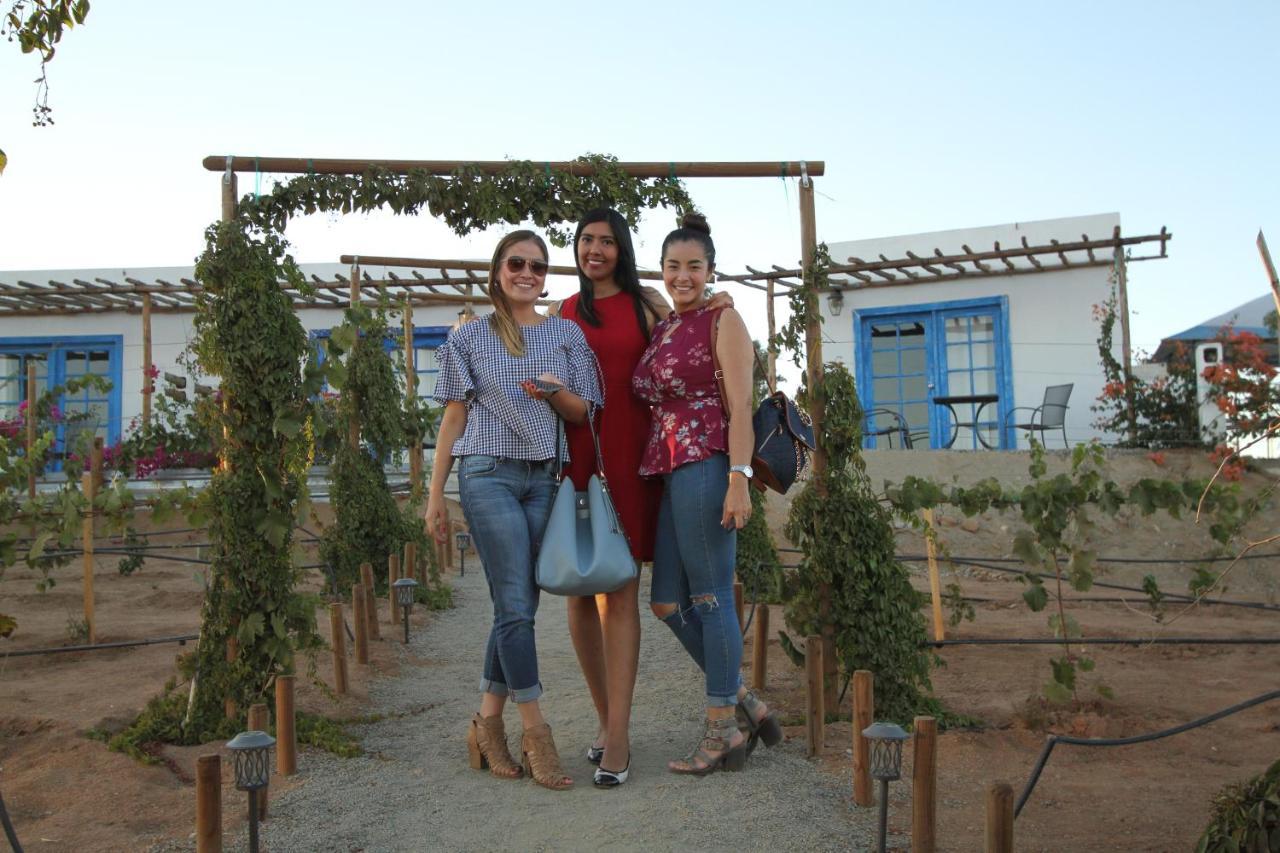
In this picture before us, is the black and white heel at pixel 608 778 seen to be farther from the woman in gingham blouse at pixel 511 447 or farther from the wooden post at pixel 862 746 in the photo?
the wooden post at pixel 862 746

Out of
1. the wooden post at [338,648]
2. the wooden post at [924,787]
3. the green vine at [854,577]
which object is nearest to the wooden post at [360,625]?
the wooden post at [338,648]

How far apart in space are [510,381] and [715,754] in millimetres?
1380

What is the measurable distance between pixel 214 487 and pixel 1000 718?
3355 millimetres

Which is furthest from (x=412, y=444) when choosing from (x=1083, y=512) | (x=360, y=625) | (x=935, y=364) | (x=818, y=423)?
(x=935, y=364)

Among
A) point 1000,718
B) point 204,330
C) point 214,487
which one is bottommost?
point 1000,718

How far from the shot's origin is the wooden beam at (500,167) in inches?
189

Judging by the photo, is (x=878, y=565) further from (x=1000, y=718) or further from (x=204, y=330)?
(x=204, y=330)

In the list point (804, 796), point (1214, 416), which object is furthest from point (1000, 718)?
point (1214, 416)

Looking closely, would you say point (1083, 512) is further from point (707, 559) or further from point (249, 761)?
point (249, 761)

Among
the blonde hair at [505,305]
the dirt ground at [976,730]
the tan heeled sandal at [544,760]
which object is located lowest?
the dirt ground at [976,730]

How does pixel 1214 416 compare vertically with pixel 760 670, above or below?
above

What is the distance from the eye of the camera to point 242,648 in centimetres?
447

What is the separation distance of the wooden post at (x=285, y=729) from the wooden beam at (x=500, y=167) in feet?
7.03

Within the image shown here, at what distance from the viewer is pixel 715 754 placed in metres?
3.73
